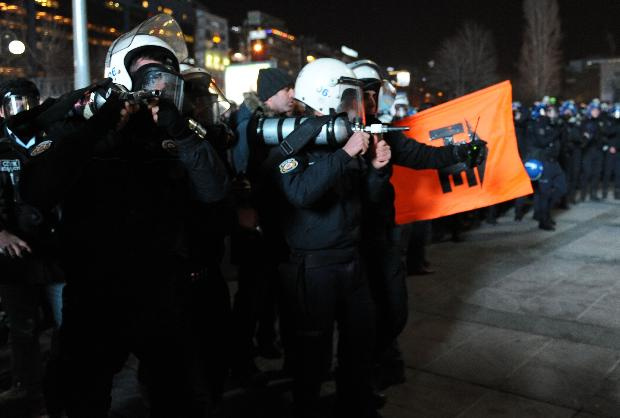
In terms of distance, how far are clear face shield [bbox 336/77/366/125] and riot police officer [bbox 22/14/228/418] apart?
1.09 metres

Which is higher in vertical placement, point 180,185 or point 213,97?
point 213,97

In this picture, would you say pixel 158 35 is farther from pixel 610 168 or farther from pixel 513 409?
pixel 610 168

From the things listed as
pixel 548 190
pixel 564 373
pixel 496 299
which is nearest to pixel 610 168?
pixel 548 190

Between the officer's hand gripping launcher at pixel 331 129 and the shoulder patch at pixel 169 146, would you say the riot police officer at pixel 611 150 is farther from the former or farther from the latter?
the shoulder patch at pixel 169 146

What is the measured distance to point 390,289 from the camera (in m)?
4.16

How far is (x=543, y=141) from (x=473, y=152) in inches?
287

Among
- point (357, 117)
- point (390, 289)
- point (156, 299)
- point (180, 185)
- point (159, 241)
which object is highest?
point (357, 117)

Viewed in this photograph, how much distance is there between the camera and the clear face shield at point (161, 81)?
2.63 metres

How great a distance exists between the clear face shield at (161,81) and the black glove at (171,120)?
5cm

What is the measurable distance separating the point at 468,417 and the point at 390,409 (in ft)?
1.54

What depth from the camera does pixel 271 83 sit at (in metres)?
4.63

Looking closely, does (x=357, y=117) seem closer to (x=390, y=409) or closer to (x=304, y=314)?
(x=304, y=314)

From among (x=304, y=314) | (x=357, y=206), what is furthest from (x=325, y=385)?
(x=357, y=206)

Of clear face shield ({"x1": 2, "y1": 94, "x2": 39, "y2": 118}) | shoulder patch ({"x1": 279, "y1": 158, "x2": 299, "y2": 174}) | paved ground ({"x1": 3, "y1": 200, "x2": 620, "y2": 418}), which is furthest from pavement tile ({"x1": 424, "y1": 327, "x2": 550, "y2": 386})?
clear face shield ({"x1": 2, "y1": 94, "x2": 39, "y2": 118})
